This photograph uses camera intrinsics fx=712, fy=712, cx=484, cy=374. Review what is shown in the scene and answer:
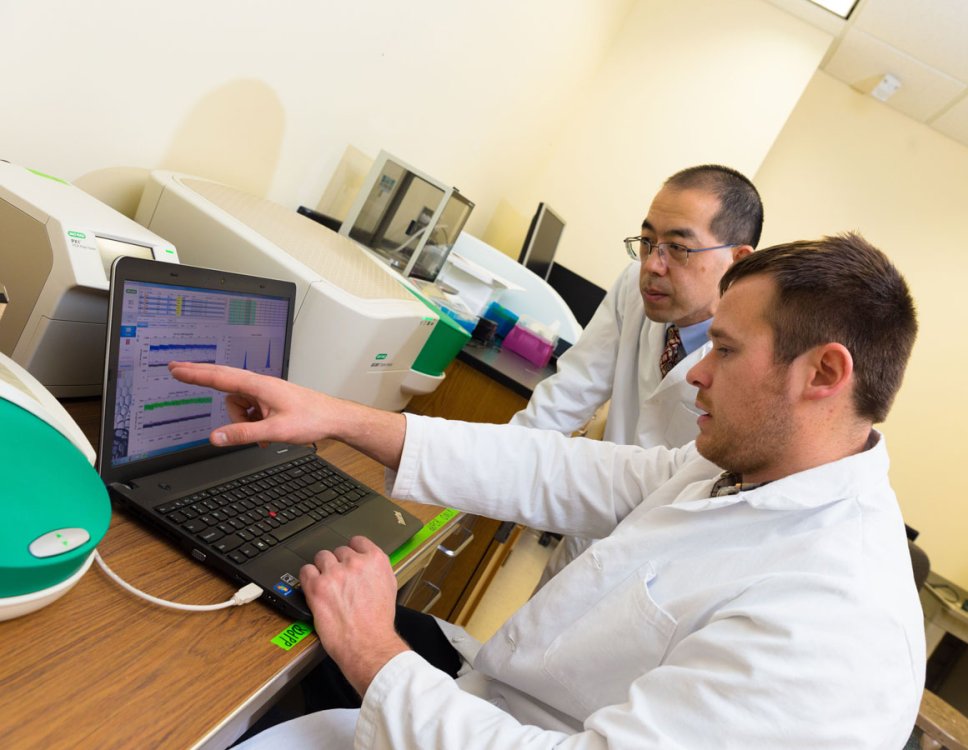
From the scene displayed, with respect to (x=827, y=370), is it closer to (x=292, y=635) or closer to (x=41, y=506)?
(x=292, y=635)

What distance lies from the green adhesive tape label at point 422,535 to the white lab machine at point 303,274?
0.27m

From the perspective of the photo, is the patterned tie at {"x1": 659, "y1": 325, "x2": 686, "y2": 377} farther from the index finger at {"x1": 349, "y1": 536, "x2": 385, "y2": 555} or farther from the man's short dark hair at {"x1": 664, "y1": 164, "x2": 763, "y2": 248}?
the index finger at {"x1": 349, "y1": 536, "x2": 385, "y2": 555}

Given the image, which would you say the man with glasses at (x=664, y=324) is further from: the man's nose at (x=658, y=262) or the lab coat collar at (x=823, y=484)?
the lab coat collar at (x=823, y=484)

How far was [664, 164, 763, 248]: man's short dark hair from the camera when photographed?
1.58m

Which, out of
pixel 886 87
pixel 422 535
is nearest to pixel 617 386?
pixel 422 535

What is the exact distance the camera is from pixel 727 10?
3336 millimetres

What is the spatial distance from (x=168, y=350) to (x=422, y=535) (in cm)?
46

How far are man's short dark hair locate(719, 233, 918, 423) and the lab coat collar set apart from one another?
0.19 ft

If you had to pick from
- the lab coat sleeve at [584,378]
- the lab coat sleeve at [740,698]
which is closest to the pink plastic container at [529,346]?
the lab coat sleeve at [584,378]

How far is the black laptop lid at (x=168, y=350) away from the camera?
0.79m

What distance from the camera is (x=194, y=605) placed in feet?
2.38

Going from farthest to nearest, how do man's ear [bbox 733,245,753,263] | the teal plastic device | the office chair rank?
the office chair
man's ear [bbox 733,245,753,263]
the teal plastic device

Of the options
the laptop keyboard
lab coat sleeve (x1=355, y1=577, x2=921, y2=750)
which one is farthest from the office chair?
the laptop keyboard

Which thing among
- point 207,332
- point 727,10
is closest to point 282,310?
point 207,332
